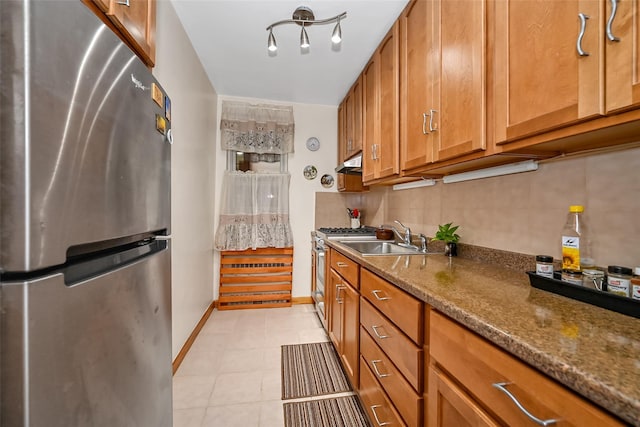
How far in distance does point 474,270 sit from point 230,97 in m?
3.12

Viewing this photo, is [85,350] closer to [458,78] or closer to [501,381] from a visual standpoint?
[501,381]

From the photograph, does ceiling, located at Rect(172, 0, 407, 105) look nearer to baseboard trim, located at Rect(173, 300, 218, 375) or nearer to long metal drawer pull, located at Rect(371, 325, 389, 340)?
long metal drawer pull, located at Rect(371, 325, 389, 340)

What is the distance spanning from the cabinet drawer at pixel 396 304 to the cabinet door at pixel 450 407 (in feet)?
0.44

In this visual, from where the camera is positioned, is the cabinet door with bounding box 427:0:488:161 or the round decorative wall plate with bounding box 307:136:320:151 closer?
the cabinet door with bounding box 427:0:488:161

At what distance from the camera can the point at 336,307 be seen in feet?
6.50

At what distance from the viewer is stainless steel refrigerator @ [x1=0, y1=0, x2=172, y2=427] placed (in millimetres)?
391

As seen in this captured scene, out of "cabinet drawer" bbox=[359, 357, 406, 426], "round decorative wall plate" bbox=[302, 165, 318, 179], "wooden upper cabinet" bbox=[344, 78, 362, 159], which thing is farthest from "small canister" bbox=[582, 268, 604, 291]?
"round decorative wall plate" bbox=[302, 165, 318, 179]

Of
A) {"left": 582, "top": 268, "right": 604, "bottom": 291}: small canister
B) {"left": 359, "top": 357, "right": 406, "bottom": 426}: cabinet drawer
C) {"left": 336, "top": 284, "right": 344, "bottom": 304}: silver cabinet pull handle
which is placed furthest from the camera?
{"left": 336, "top": 284, "right": 344, "bottom": 304}: silver cabinet pull handle

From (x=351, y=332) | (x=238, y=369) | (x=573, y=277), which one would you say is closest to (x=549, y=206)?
(x=573, y=277)

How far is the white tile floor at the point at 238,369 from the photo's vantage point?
4.85 ft

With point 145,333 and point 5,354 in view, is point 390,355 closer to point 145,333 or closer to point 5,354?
point 145,333

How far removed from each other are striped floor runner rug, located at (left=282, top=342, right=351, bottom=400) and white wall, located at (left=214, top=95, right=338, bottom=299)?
1126 millimetres

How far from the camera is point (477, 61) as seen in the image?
3.43 ft

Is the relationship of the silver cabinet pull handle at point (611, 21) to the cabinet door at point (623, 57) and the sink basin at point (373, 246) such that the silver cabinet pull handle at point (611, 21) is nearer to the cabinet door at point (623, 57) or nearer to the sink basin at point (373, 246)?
the cabinet door at point (623, 57)
